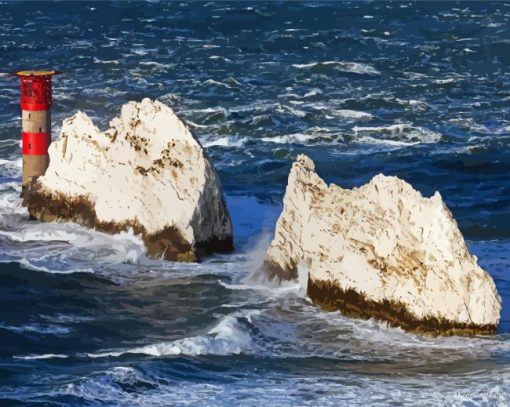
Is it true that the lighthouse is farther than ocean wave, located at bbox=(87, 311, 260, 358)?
Yes

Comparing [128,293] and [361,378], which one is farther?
[128,293]

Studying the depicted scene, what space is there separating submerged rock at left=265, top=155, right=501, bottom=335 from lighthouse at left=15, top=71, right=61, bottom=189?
9589mm

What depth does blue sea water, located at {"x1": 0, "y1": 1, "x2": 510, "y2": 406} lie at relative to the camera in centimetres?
2502

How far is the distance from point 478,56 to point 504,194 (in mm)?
33511

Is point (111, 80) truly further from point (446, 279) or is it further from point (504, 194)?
point (446, 279)

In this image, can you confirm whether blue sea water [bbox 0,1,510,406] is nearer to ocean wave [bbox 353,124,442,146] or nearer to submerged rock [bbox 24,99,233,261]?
ocean wave [bbox 353,124,442,146]

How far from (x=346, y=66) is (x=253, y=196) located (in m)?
30.4

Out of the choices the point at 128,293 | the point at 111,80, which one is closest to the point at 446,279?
the point at 128,293

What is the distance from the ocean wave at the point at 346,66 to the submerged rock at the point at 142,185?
33.1 metres

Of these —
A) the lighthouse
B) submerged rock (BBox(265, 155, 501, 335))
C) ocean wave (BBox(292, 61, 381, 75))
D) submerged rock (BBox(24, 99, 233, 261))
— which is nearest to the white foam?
the lighthouse

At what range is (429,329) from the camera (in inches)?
1078

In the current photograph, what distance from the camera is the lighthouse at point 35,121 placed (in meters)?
37.3

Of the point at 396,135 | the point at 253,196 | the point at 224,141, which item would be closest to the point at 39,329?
the point at 253,196

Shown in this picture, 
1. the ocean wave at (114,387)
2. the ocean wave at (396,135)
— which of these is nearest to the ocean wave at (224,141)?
the ocean wave at (396,135)
